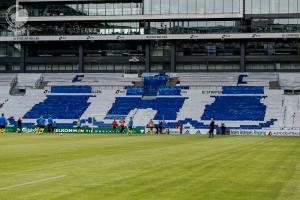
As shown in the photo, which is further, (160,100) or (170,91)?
(170,91)

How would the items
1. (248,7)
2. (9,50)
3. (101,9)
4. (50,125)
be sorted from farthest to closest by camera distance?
(9,50) < (101,9) < (248,7) < (50,125)

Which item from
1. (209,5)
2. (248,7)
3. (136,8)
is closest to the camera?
(209,5)

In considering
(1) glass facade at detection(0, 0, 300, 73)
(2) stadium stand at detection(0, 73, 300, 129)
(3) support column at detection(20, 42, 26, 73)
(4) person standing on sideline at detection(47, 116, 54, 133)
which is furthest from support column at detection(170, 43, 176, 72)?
(4) person standing on sideline at detection(47, 116, 54, 133)

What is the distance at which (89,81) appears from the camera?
10175 cm

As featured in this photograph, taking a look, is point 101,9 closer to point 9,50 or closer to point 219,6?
point 219,6

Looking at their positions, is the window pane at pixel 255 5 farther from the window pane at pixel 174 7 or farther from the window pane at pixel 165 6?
the window pane at pixel 165 6

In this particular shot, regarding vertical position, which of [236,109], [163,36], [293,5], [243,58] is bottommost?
[236,109]

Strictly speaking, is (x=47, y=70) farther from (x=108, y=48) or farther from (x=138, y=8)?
(x=138, y=8)

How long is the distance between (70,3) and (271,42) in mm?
33230

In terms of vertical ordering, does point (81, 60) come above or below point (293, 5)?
below

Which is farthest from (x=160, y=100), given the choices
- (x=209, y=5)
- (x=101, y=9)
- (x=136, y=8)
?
(x=101, y=9)

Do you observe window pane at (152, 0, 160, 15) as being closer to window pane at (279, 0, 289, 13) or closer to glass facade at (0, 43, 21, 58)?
window pane at (279, 0, 289, 13)

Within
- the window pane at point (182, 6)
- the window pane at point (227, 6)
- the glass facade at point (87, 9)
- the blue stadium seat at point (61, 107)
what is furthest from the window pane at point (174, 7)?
the blue stadium seat at point (61, 107)

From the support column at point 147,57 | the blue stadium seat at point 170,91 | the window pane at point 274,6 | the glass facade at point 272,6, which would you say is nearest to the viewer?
the blue stadium seat at point 170,91
